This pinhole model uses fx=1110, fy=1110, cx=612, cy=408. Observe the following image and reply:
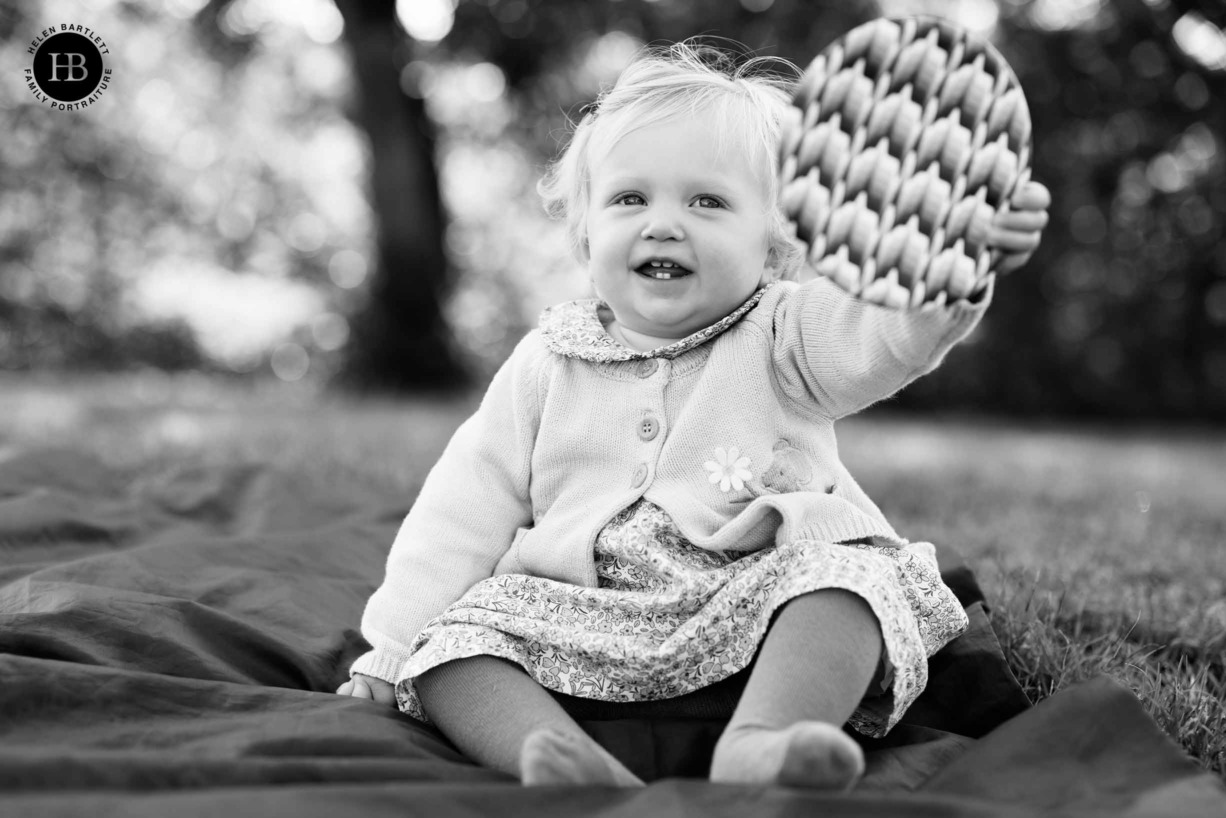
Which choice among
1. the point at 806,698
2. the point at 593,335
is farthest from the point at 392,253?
the point at 806,698

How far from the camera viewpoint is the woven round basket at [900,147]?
142cm

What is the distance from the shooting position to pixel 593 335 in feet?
5.69

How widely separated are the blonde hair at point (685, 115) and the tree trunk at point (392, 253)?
4907 millimetres

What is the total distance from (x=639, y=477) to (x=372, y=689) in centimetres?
49

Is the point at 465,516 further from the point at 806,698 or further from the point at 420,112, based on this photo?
the point at 420,112

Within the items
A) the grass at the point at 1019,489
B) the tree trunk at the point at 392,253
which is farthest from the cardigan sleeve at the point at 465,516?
the tree trunk at the point at 392,253

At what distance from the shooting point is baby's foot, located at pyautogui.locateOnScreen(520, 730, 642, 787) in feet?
3.91

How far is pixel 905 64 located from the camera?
144cm

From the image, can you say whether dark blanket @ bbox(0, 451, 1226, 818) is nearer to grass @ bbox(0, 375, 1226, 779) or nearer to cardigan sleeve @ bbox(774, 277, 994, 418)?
grass @ bbox(0, 375, 1226, 779)

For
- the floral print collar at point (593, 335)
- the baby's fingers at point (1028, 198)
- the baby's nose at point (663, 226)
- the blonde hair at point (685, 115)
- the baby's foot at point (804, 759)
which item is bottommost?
the baby's foot at point (804, 759)

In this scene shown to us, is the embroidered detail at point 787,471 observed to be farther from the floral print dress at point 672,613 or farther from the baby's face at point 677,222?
the baby's face at point 677,222

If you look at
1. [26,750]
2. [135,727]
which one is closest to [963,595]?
[135,727]

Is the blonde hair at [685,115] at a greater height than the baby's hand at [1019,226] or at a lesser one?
greater

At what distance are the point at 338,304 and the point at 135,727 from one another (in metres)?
7.83
